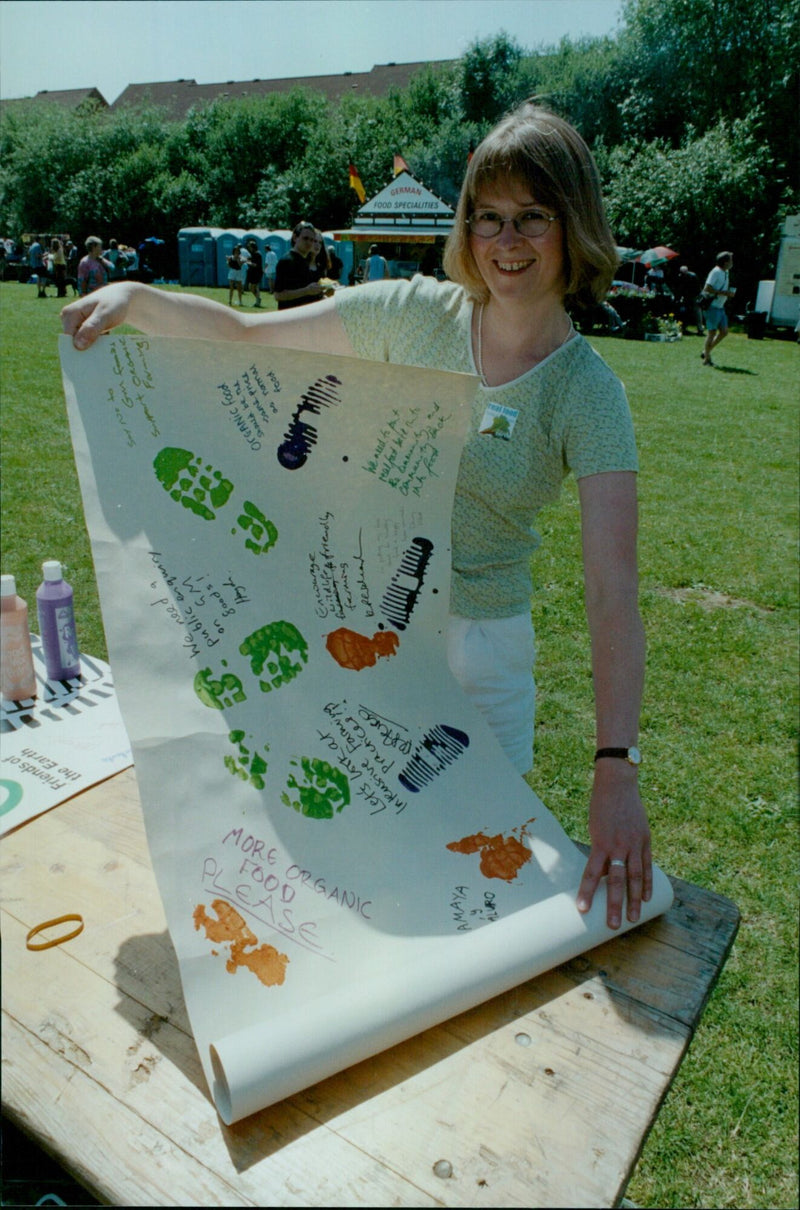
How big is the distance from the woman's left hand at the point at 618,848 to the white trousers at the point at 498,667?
43 cm

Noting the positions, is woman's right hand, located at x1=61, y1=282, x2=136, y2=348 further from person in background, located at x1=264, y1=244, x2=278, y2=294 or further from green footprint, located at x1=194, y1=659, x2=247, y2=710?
person in background, located at x1=264, y1=244, x2=278, y2=294

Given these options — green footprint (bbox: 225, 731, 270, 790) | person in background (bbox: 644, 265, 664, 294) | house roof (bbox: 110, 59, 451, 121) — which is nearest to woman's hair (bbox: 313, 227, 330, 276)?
green footprint (bbox: 225, 731, 270, 790)

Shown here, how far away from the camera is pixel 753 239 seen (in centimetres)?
1176

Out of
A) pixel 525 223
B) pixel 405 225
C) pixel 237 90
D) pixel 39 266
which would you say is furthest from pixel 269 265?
pixel 525 223

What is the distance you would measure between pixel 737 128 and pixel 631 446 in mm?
10328

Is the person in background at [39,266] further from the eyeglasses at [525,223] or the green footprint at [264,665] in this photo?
the green footprint at [264,665]

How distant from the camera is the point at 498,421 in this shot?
52.3 inches

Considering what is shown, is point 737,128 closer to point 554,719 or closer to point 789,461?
point 789,461

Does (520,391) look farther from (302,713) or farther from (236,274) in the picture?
(236,274)

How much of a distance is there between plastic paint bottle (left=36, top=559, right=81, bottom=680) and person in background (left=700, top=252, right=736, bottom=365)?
11617 millimetres

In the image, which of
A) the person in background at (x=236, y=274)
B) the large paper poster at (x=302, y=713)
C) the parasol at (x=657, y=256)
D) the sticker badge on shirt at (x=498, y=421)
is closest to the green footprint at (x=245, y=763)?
the large paper poster at (x=302, y=713)

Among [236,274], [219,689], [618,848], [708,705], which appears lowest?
[708,705]

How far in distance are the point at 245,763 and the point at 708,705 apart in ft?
9.19

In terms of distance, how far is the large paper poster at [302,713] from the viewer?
96cm
